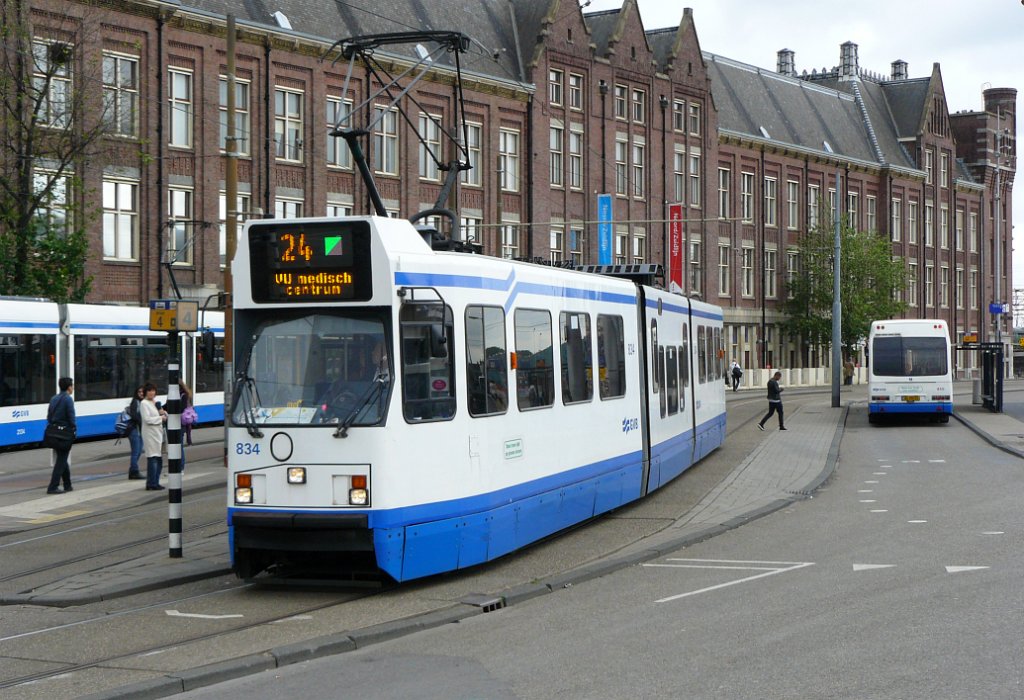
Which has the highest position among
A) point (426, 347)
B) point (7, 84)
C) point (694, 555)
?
point (7, 84)

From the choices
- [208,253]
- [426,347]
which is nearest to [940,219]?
[208,253]

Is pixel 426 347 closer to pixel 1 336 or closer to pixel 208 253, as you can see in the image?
pixel 1 336

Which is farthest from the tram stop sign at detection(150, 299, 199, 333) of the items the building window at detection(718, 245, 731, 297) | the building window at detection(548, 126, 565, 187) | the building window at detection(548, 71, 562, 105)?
the building window at detection(718, 245, 731, 297)

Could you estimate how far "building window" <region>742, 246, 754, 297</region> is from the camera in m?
67.6

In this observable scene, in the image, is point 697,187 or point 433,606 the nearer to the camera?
point 433,606

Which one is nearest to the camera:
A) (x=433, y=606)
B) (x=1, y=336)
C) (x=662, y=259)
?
(x=433, y=606)

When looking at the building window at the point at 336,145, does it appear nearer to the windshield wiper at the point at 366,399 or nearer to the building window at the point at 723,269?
the building window at the point at 723,269

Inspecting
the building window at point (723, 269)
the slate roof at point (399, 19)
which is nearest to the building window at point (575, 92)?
the slate roof at point (399, 19)

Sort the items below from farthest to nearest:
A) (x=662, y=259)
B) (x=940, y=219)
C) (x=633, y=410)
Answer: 1. (x=940, y=219)
2. (x=662, y=259)
3. (x=633, y=410)

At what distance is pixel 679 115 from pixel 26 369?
135 feet

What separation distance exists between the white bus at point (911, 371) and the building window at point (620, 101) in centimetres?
2375

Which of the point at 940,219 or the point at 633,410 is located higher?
the point at 940,219

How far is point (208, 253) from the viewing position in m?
Result: 37.9

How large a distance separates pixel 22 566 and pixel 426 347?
199 inches
